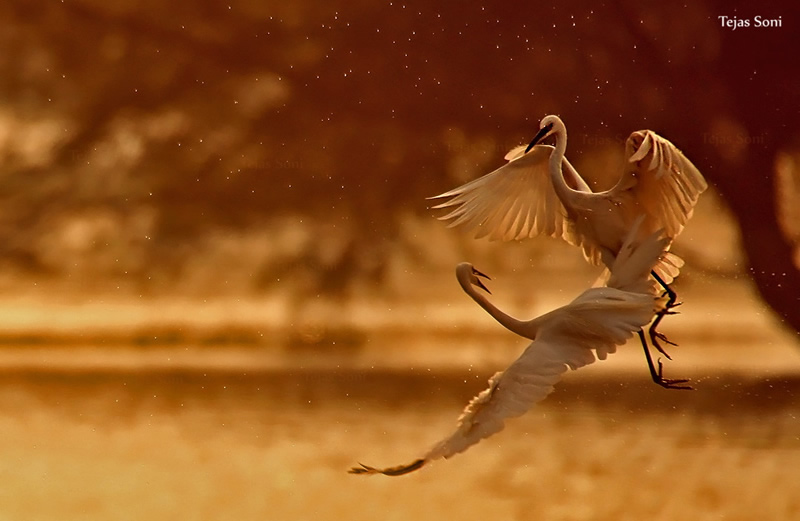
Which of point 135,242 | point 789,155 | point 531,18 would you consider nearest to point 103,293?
point 135,242

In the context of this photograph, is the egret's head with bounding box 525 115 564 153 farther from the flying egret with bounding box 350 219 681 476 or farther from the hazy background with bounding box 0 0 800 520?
the hazy background with bounding box 0 0 800 520

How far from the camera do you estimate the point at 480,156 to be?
79.4 inches

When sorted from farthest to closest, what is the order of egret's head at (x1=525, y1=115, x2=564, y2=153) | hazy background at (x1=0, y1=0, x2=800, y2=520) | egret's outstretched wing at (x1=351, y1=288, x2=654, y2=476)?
hazy background at (x1=0, y1=0, x2=800, y2=520)
egret's head at (x1=525, y1=115, x2=564, y2=153)
egret's outstretched wing at (x1=351, y1=288, x2=654, y2=476)

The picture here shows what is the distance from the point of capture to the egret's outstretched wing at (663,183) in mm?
1161

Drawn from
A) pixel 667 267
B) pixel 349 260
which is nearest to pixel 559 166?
pixel 667 267

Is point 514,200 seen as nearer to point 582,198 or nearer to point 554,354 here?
point 582,198

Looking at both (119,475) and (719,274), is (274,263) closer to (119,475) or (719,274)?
(119,475)

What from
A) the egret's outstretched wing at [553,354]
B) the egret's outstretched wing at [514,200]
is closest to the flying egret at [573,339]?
the egret's outstretched wing at [553,354]

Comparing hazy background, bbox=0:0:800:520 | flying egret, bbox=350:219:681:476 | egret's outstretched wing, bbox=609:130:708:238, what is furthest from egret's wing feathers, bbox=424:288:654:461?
hazy background, bbox=0:0:800:520

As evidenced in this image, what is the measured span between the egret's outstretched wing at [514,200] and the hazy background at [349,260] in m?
0.69

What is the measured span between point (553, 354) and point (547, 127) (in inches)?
9.9

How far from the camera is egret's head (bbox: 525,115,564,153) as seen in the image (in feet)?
4.01

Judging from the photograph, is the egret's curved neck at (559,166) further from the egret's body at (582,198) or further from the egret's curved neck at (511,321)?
the egret's curved neck at (511,321)

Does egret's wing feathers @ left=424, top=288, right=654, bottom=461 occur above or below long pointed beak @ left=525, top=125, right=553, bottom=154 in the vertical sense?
below
